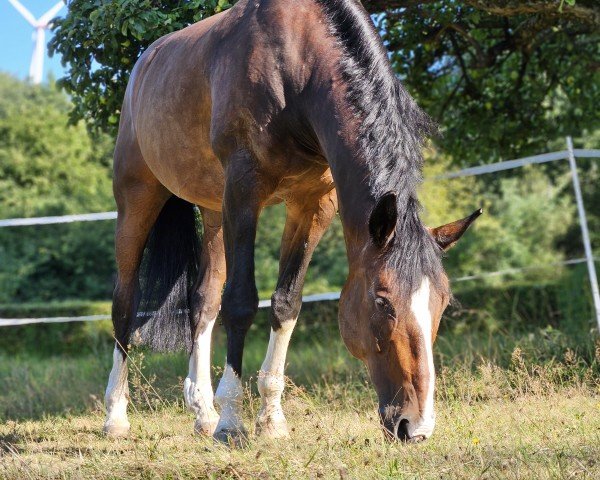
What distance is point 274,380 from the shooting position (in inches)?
196

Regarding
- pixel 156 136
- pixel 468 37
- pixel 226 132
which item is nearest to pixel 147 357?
pixel 156 136

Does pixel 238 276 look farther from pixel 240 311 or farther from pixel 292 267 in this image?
pixel 292 267

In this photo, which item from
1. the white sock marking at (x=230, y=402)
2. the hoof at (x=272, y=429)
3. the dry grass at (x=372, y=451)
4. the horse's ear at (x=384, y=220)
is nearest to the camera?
the dry grass at (x=372, y=451)

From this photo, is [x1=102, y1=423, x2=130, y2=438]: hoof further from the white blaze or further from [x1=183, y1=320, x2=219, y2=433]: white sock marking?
the white blaze

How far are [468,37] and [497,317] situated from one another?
7.61 metres

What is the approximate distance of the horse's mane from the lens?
3750 mm

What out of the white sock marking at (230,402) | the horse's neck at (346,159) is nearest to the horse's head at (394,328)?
the horse's neck at (346,159)

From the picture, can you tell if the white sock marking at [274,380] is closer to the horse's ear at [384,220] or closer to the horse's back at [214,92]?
the horse's back at [214,92]

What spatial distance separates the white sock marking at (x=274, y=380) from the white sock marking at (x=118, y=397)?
1.10m

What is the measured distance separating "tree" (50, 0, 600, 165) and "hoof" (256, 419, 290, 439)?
2891 mm

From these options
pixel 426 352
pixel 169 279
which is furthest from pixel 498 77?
pixel 426 352

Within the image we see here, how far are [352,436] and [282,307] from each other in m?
1.10

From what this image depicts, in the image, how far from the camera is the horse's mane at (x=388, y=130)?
3.75 m

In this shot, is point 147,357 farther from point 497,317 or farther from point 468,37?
point 497,317
